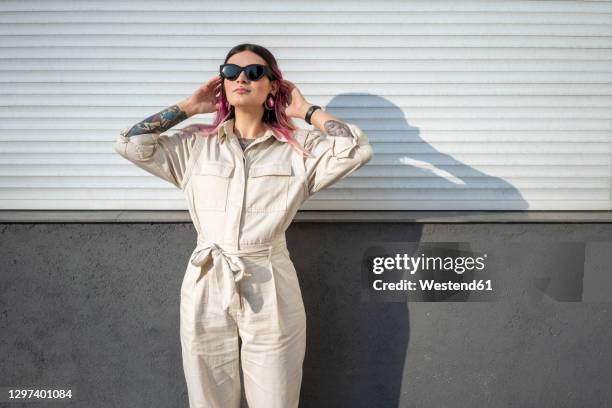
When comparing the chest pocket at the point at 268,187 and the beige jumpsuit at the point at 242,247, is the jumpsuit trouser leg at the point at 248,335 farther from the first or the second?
the chest pocket at the point at 268,187

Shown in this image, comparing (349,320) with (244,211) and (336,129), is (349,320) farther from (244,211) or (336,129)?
(336,129)

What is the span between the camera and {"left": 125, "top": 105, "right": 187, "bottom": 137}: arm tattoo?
2658 millimetres

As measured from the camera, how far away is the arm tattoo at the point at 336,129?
2.60 metres

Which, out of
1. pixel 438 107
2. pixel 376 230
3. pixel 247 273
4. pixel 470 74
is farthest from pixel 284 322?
pixel 470 74

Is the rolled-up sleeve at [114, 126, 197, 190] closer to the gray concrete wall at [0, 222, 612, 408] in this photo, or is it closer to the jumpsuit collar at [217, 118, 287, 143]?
the jumpsuit collar at [217, 118, 287, 143]

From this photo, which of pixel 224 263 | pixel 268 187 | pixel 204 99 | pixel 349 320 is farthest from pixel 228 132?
pixel 349 320

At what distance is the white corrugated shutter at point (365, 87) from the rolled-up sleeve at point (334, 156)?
664mm

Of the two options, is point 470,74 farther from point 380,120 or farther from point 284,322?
point 284,322

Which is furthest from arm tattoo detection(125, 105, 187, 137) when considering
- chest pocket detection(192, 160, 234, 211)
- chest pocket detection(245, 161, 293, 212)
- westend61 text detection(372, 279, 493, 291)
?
westend61 text detection(372, 279, 493, 291)

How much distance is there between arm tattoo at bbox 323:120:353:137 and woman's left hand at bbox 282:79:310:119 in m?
0.16

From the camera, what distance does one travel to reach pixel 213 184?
8.65ft

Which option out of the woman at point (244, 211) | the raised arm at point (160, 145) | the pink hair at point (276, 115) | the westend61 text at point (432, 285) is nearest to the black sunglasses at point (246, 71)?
the woman at point (244, 211)

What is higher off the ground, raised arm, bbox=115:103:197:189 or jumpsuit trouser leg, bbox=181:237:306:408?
raised arm, bbox=115:103:197:189

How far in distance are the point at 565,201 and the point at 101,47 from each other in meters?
2.82
